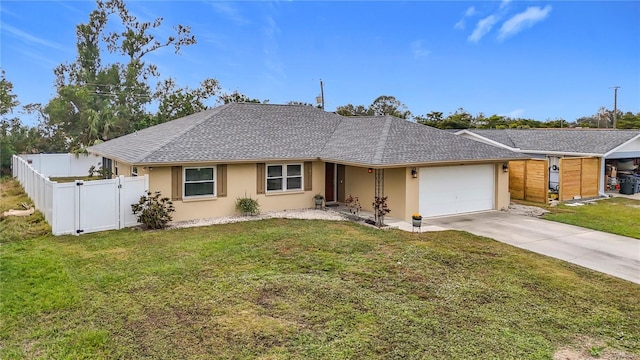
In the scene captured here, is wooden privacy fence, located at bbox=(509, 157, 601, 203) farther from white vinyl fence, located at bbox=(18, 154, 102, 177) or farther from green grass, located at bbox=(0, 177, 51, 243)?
white vinyl fence, located at bbox=(18, 154, 102, 177)

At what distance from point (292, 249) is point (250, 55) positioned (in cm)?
2667

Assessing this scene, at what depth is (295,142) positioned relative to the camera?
651 inches

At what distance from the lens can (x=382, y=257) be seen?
9.43m

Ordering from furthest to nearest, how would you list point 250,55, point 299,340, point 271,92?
point 271,92, point 250,55, point 299,340

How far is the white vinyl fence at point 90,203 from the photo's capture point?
1125cm

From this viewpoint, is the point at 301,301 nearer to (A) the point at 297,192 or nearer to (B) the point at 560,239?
(B) the point at 560,239

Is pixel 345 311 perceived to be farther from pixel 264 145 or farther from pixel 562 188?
pixel 562 188

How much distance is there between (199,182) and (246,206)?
6.12ft

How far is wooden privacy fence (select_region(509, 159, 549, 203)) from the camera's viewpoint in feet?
59.2

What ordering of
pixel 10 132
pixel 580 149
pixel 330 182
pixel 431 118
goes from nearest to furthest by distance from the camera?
pixel 330 182
pixel 580 149
pixel 10 132
pixel 431 118

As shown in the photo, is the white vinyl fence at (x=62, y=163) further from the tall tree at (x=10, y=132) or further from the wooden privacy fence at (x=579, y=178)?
the wooden privacy fence at (x=579, y=178)

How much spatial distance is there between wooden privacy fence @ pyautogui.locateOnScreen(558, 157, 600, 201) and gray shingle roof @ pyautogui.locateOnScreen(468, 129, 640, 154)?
1085mm

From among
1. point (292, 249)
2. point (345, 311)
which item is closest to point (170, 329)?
point (345, 311)

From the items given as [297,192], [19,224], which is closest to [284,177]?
[297,192]
